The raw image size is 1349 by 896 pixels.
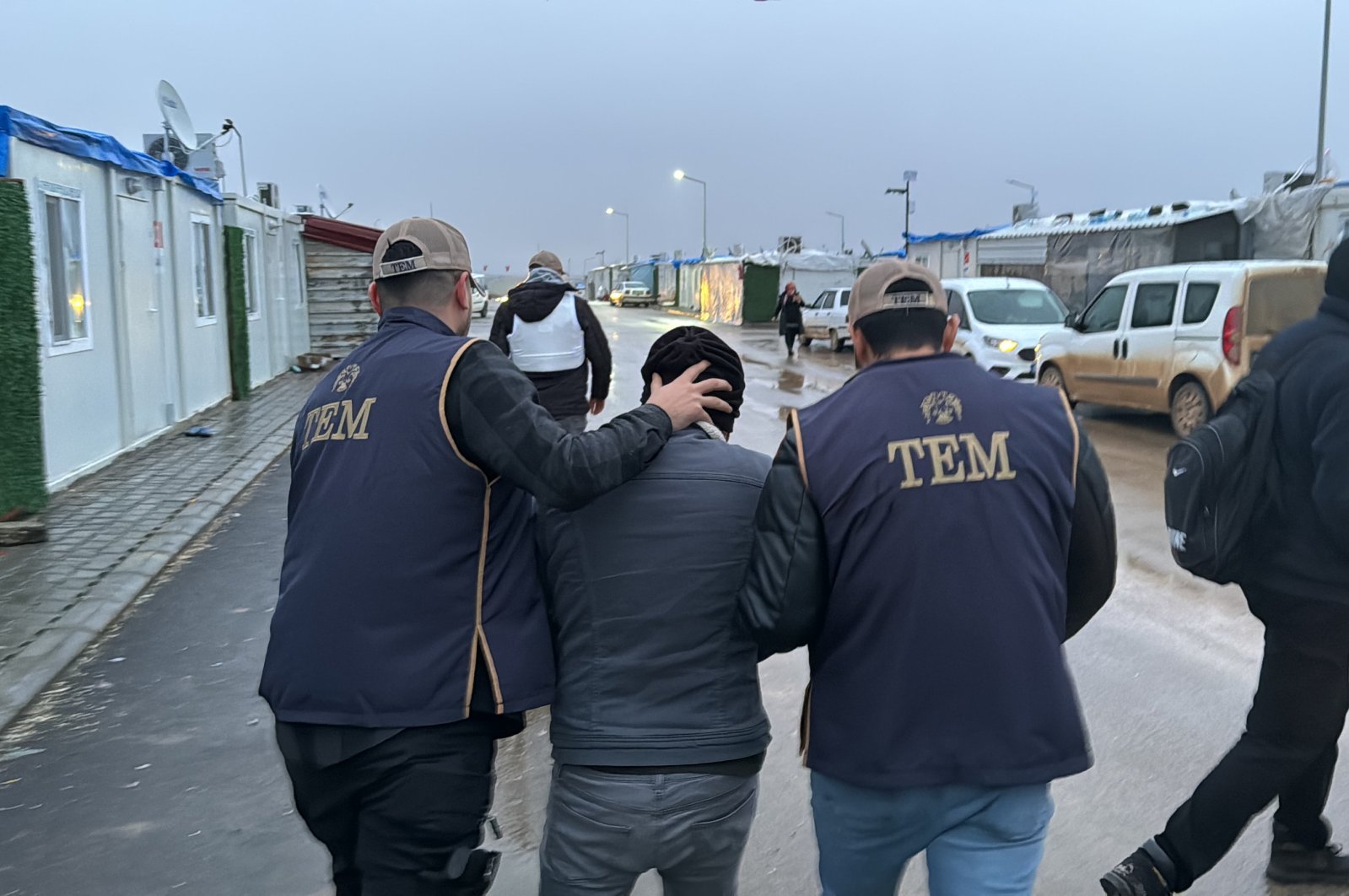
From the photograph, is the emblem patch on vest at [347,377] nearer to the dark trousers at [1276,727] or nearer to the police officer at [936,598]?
the police officer at [936,598]

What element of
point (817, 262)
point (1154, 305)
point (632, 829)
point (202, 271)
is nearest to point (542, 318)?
point (632, 829)

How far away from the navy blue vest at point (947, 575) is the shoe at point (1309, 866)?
1.77 m

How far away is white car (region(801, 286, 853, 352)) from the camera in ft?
92.0

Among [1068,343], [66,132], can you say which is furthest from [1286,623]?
[1068,343]

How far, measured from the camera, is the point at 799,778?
434cm

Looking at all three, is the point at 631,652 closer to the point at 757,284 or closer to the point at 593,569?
the point at 593,569

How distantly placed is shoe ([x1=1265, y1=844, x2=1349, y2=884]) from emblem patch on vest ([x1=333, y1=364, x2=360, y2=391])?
9.90 ft

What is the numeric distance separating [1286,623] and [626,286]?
244 feet

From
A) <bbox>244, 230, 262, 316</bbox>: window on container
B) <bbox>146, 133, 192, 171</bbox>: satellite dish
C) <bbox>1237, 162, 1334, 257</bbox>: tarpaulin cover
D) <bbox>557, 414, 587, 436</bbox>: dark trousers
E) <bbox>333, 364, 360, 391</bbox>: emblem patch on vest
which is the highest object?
<bbox>146, 133, 192, 171</bbox>: satellite dish

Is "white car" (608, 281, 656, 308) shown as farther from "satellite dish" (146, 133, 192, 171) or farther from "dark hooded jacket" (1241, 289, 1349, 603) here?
"dark hooded jacket" (1241, 289, 1349, 603)

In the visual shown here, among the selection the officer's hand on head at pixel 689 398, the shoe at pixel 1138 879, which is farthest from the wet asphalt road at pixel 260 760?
the officer's hand on head at pixel 689 398

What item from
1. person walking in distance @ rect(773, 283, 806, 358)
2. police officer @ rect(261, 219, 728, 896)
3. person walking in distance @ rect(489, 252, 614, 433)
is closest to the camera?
police officer @ rect(261, 219, 728, 896)

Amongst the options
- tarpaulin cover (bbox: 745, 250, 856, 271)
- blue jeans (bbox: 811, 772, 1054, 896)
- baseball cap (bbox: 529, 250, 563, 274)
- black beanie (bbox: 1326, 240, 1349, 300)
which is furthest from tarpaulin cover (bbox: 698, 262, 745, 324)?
blue jeans (bbox: 811, 772, 1054, 896)

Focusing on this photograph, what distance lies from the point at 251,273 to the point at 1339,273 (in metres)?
18.4
